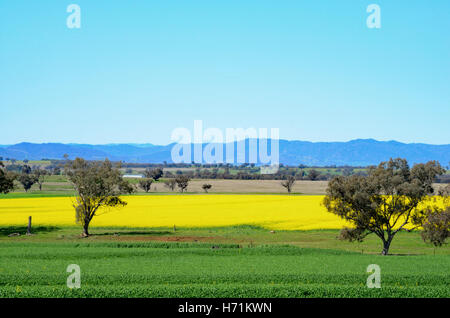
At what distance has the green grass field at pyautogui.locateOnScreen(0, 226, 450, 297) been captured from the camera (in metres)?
22.7

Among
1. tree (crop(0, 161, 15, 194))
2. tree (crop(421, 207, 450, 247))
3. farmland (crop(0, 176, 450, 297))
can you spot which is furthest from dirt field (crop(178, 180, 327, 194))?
tree (crop(421, 207, 450, 247))

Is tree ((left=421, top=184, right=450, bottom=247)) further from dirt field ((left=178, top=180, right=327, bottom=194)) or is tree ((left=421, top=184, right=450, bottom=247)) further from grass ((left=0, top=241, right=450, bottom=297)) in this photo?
dirt field ((left=178, top=180, right=327, bottom=194))

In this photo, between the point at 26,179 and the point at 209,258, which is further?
the point at 26,179

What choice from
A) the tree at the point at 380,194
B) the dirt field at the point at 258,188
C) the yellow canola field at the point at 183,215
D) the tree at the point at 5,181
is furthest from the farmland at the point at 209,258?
the dirt field at the point at 258,188

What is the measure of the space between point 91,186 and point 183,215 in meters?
19.9

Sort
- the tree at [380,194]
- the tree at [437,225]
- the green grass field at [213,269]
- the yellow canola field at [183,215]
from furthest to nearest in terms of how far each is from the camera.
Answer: the yellow canola field at [183,215], the tree at [380,194], the tree at [437,225], the green grass field at [213,269]

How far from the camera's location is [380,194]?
43594mm

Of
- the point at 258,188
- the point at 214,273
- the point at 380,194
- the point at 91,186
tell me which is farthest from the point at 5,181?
the point at 258,188

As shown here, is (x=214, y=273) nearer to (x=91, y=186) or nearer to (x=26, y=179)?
(x=91, y=186)

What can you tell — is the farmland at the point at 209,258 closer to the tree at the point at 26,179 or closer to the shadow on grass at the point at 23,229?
the shadow on grass at the point at 23,229

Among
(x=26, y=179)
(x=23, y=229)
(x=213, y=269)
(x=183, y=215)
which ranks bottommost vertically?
(x=23, y=229)

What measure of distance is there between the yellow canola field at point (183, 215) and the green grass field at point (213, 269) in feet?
37.3

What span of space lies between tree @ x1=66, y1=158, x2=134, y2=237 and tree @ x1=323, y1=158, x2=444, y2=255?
81.3 ft

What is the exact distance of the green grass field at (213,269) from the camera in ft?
74.5
